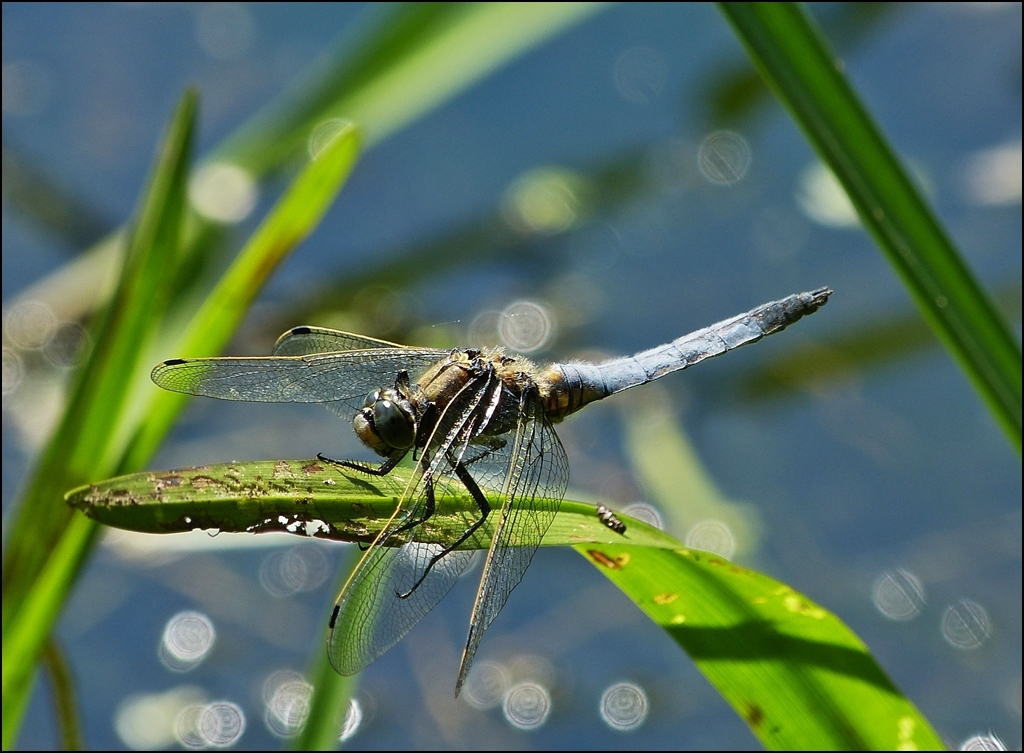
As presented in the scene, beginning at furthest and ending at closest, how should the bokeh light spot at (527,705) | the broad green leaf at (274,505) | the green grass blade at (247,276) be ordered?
1. the bokeh light spot at (527,705)
2. the green grass blade at (247,276)
3. the broad green leaf at (274,505)

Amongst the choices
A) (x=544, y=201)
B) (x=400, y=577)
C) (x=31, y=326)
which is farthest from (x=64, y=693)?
(x=544, y=201)

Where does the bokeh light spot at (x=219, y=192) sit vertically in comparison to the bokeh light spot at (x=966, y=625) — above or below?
above

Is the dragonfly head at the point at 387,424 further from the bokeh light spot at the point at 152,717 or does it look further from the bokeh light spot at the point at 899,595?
the bokeh light spot at the point at 899,595

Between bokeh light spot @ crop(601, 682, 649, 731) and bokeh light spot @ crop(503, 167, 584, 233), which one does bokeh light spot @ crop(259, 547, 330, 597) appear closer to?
bokeh light spot @ crop(601, 682, 649, 731)

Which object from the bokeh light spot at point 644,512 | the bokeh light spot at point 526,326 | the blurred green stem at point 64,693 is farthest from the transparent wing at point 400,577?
the bokeh light spot at point 526,326

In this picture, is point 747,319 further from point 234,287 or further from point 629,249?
point 629,249

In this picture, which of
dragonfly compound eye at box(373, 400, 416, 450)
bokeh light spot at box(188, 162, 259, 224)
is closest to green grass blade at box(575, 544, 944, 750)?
dragonfly compound eye at box(373, 400, 416, 450)

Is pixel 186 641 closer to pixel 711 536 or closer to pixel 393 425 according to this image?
pixel 393 425
